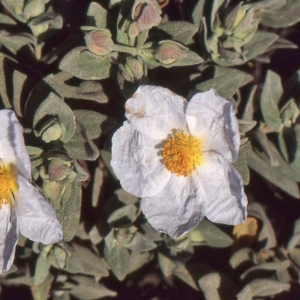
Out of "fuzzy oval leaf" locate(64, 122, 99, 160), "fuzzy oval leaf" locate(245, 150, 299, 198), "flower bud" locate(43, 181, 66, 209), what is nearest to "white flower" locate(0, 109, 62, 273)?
"flower bud" locate(43, 181, 66, 209)

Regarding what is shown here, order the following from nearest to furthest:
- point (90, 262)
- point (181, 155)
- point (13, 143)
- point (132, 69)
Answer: point (13, 143) < point (132, 69) < point (181, 155) < point (90, 262)

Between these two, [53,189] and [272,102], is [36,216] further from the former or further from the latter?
[272,102]

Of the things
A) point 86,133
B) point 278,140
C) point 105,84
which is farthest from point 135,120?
point 278,140

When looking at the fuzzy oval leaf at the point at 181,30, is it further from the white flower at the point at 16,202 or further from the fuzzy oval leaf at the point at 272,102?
the white flower at the point at 16,202

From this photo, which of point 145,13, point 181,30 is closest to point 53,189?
point 145,13

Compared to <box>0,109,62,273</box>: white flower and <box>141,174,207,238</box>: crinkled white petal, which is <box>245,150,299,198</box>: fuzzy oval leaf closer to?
<box>141,174,207,238</box>: crinkled white petal

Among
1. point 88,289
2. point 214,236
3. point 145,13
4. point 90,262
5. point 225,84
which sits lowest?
point 88,289

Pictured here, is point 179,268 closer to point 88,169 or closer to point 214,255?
point 214,255

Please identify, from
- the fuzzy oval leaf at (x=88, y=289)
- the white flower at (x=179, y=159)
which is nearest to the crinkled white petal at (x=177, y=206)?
the white flower at (x=179, y=159)
